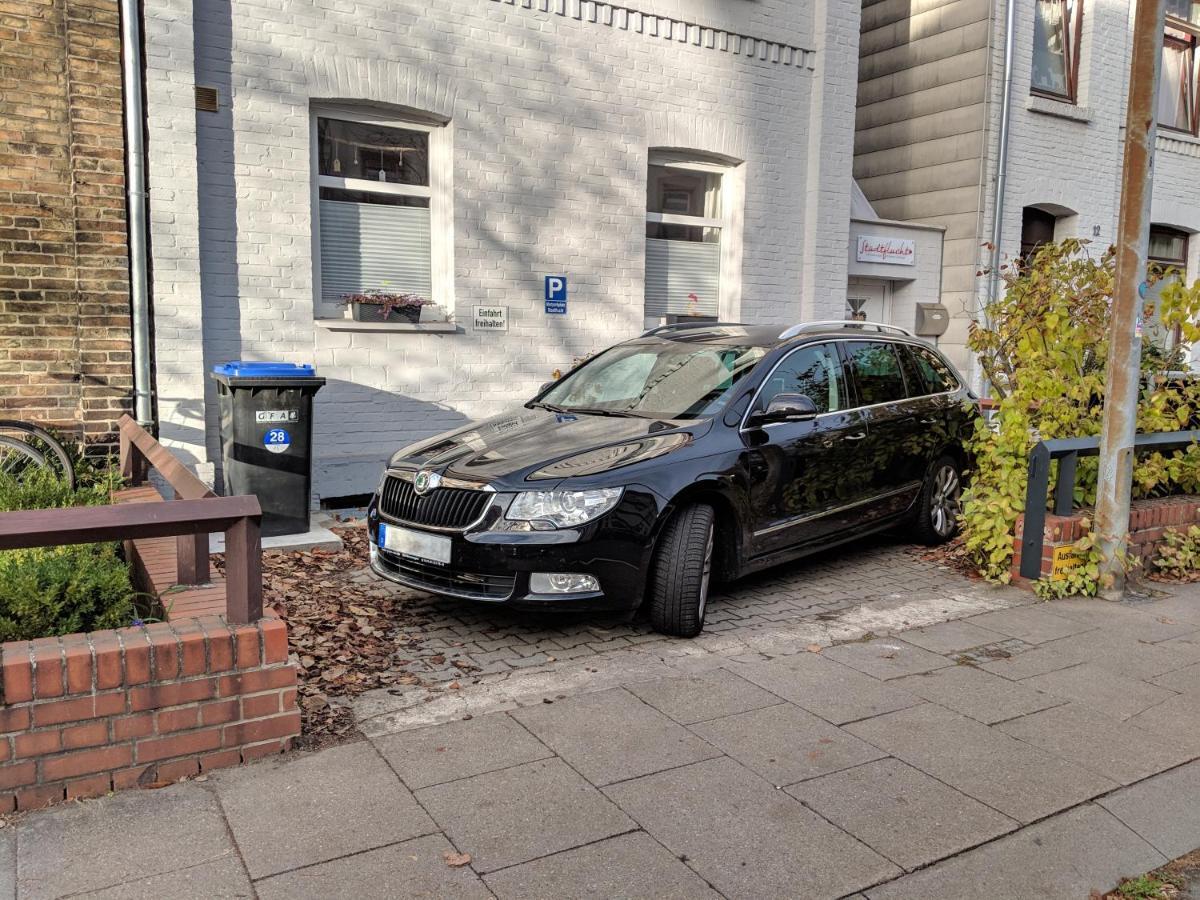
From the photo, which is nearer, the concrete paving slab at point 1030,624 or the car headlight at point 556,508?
the car headlight at point 556,508

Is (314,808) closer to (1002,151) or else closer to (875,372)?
(875,372)

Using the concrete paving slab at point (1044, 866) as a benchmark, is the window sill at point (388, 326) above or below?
above

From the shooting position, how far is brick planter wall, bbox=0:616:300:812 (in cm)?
324

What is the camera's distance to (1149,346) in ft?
24.5

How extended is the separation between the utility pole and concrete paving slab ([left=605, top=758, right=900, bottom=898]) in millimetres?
3661

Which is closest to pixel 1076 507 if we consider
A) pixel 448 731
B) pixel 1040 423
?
pixel 1040 423

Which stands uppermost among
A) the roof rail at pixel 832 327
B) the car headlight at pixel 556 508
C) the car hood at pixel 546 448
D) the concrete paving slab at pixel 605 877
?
the roof rail at pixel 832 327

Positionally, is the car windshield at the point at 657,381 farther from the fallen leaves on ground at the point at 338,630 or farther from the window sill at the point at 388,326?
the window sill at the point at 388,326

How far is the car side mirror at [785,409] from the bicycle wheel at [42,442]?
491 cm

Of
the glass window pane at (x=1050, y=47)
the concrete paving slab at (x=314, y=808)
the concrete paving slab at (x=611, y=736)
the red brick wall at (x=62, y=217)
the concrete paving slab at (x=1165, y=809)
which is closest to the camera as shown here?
the concrete paving slab at (x=314, y=808)

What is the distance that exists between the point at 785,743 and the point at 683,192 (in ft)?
25.8

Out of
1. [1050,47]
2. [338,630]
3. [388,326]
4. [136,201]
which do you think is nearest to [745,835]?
[338,630]

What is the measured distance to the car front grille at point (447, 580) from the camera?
478 cm

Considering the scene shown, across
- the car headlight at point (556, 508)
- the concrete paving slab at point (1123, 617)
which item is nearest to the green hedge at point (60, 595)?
the car headlight at point (556, 508)
